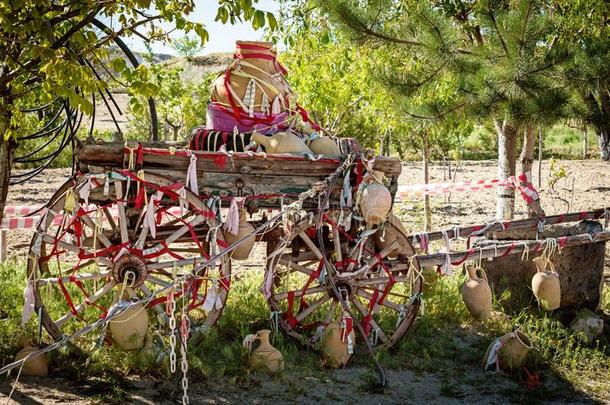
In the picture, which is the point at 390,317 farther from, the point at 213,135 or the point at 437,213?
the point at 437,213

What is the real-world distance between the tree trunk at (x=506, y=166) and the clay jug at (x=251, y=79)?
10.4 feet

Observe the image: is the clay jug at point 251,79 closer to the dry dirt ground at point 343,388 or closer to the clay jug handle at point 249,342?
the clay jug handle at point 249,342

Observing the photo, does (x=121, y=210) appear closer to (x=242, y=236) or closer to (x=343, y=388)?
(x=242, y=236)

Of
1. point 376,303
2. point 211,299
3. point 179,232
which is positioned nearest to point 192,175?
point 179,232

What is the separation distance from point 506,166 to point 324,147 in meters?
3.26

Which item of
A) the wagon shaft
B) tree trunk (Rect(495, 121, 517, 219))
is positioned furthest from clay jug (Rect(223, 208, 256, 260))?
tree trunk (Rect(495, 121, 517, 219))

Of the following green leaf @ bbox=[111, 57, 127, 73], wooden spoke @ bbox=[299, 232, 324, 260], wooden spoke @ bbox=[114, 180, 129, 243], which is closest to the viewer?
green leaf @ bbox=[111, 57, 127, 73]

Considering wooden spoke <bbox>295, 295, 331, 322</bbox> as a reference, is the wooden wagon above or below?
above

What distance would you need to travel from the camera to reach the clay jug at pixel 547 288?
17.0ft

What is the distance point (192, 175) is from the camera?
4363 mm

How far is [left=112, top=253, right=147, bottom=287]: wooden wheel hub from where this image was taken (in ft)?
14.1

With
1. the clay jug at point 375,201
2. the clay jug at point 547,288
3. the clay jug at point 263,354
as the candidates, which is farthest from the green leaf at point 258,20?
the clay jug at point 547,288

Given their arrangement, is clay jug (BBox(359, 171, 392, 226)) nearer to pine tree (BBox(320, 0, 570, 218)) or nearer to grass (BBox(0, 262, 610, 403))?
grass (BBox(0, 262, 610, 403))

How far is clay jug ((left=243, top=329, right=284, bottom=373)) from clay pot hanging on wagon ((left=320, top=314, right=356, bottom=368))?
0.30 m
